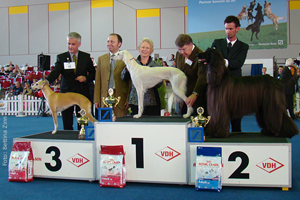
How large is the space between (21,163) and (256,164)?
7.34 feet

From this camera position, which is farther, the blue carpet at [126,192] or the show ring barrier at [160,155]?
the show ring barrier at [160,155]

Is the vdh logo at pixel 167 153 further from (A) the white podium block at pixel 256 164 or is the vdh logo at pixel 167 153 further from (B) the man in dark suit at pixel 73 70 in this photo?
(B) the man in dark suit at pixel 73 70

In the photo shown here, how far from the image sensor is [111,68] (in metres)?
3.33

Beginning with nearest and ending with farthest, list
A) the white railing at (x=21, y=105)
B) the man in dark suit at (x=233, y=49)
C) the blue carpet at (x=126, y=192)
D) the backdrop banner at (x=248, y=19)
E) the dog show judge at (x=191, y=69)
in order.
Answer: the blue carpet at (x=126, y=192) → the dog show judge at (x=191, y=69) → the man in dark suit at (x=233, y=49) → the backdrop banner at (x=248, y=19) → the white railing at (x=21, y=105)

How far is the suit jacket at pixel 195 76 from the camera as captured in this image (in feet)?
9.29

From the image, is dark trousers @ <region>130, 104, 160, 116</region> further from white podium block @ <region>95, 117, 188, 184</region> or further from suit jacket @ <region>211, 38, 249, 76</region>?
suit jacket @ <region>211, 38, 249, 76</region>

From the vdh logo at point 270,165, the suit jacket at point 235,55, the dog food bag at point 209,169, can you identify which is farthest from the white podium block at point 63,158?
the suit jacket at point 235,55

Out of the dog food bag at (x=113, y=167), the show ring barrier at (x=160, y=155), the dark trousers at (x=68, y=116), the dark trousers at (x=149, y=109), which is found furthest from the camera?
the dark trousers at (x=68, y=116)

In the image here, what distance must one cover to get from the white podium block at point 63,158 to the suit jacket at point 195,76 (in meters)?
1.22

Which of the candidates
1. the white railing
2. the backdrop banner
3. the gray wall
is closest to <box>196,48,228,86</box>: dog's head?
the backdrop banner

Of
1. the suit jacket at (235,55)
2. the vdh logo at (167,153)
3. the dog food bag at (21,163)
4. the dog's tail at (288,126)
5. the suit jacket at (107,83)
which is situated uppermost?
the suit jacket at (235,55)

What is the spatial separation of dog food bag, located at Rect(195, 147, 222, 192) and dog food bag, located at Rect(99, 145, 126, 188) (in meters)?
0.68

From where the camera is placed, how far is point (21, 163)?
2693 mm

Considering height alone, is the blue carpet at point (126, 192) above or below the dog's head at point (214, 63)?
below
